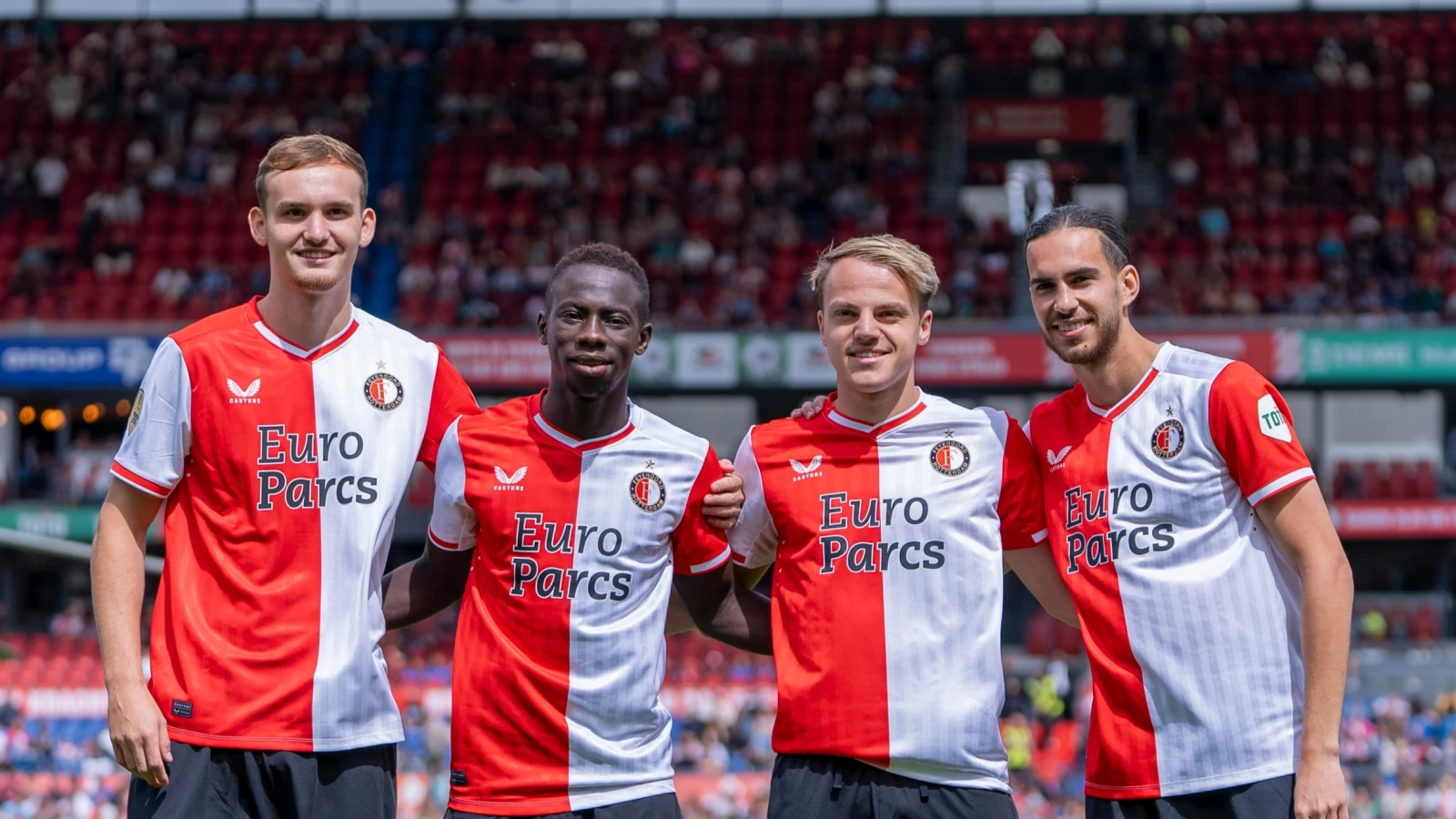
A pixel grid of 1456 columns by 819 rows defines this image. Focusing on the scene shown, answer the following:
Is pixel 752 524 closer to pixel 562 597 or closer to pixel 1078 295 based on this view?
pixel 562 597

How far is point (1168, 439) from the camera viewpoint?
3.88 m

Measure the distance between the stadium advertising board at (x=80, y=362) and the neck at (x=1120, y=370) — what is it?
17.6 meters

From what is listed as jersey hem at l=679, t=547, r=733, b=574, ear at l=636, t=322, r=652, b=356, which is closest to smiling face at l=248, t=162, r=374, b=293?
ear at l=636, t=322, r=652, b=356

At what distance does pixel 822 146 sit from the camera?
24172 mm

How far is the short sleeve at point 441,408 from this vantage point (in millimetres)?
3971

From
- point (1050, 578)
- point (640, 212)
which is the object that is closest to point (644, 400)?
point (640, 212)

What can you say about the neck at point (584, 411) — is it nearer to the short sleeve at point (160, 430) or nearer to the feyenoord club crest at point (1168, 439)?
the short sleeve at point (160, 430)

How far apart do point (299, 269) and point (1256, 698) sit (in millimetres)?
2600

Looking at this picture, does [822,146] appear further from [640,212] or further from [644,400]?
[644,400]

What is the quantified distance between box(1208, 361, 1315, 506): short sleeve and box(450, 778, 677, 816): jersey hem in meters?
1.62

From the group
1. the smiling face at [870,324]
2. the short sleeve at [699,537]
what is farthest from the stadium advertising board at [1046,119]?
the short sleeve at [699,537]

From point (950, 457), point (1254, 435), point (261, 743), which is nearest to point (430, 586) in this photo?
point (261, 743)

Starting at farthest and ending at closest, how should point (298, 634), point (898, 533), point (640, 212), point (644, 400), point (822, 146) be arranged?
1. point (822, 146)
2. point (640, 212)
3. point (644, 400)
4. point (898, 533)
5. point (298, 634)

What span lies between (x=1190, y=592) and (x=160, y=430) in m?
2.58
